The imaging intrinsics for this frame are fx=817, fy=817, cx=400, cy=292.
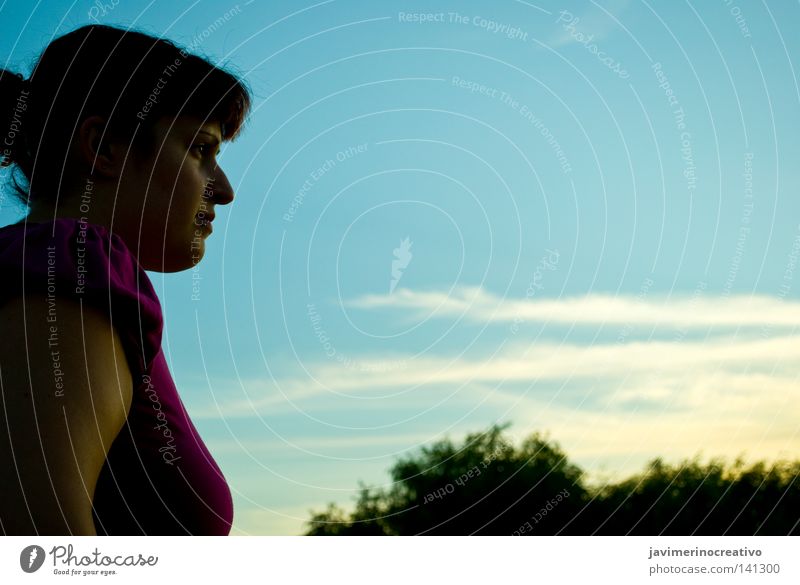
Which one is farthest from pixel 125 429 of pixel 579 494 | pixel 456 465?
pixel 579 494

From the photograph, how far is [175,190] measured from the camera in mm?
2387

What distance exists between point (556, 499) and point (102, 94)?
21455mm

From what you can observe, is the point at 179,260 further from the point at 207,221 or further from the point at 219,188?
the point at 219,188

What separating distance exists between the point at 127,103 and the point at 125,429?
0.97 meters

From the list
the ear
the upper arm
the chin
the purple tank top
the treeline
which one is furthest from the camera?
the treeline

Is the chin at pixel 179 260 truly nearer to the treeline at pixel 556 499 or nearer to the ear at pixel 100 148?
the ear at pixel 100 148

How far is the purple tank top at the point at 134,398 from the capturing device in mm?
1740

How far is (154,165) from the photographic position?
2.34 metres

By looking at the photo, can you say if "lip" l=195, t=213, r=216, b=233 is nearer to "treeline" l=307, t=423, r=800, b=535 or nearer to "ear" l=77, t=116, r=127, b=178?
"ear" l=77, t=116, r=127, b=178

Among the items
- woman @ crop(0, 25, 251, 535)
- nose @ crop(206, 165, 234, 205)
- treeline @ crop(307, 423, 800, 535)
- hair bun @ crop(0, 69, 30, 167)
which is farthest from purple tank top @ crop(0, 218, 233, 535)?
treeline @ crop(307, 423, 800, 535)

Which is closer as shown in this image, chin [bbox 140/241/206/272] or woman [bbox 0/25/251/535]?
woman [bbox 0/25/251/535]

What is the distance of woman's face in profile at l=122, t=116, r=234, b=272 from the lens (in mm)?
2322

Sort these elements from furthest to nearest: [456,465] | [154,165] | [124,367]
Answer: [456,465]
[154,165]
[124,367]
